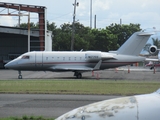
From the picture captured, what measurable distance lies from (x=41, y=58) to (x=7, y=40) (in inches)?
861

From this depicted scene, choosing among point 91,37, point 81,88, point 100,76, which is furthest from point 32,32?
point 91,37

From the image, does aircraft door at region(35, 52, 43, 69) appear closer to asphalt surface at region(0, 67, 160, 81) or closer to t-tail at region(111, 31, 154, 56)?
asphalt surface at region(0, 67, 160, 81)

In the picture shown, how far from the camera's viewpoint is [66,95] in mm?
17234

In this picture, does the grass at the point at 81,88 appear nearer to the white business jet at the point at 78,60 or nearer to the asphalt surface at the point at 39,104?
the asphalt surface at the point at 39,104

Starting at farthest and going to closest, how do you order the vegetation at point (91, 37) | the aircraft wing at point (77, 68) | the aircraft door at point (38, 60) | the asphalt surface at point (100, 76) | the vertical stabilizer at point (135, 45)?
1. the vegetation at point (91, 37)
2. the vertical stabilizer at point (135, 45)
3. the aircraft wing at point (77, 68)
4. the asphalt surface at point (100, 76)
5. the aircraft door at point (38, 60)

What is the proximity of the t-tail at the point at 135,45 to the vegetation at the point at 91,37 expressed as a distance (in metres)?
41.1

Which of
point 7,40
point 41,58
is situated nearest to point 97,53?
point 41,58

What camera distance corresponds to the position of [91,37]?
8675 cm

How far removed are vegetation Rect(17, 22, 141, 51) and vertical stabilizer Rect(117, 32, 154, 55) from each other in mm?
41134

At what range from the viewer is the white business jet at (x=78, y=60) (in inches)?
1423

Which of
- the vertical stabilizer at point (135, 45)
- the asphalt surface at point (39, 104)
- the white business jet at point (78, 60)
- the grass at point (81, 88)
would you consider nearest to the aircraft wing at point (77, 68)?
the white business jet at point (78, 60)

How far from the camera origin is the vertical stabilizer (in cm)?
3684

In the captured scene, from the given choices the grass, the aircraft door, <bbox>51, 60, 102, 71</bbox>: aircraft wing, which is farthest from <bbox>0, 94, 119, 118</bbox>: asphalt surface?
<bbox>51, 60, 102, 71</bbox>: aircraft wing

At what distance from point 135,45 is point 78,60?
17.0 feet
